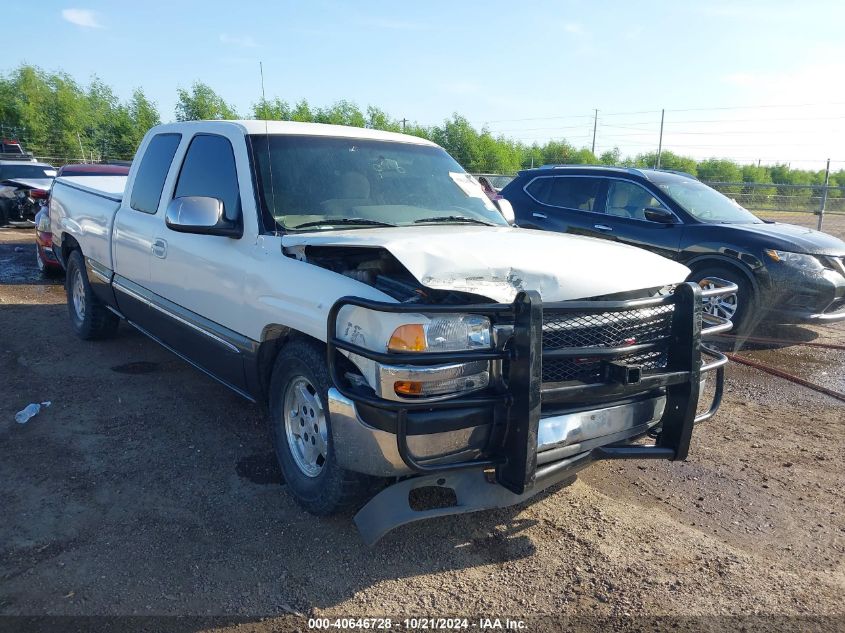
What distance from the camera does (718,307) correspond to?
735 centimetres

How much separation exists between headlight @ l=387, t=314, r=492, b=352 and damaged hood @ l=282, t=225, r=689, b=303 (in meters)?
0.13

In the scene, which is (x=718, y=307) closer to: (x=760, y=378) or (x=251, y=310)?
(x=760, y=378)

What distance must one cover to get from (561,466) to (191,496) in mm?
2017

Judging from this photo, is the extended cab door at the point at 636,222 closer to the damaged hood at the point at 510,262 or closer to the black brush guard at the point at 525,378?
the damaged hood at the point at 510,262

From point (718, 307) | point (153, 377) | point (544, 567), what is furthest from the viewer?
point (718, 307)

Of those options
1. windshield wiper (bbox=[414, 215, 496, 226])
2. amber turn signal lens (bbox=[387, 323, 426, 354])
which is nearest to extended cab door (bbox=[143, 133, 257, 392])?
windshield wiper (bbox=[414, 215, 496, 226])

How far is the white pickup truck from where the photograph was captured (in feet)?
8.80

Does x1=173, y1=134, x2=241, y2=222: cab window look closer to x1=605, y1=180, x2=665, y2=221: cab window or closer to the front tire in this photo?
the front tire

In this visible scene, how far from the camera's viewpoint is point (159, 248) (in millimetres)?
4598

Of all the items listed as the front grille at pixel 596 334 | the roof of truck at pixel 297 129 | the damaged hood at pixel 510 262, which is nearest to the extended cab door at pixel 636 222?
the roof of truck at pixel 297 129

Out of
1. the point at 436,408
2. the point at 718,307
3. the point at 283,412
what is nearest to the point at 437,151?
the point at 283,412

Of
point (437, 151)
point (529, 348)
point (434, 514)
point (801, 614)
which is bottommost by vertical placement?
point (801, 614)

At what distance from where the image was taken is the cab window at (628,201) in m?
8.12

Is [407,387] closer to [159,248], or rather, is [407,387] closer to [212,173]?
[212,173]
